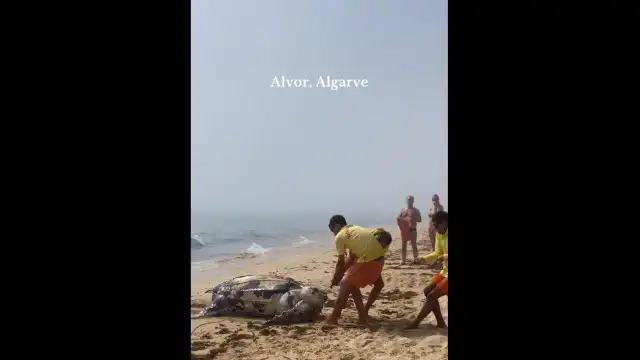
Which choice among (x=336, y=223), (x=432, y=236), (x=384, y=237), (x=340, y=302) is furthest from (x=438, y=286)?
(x=336, y=223)

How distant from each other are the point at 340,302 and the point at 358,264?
203 millimetres

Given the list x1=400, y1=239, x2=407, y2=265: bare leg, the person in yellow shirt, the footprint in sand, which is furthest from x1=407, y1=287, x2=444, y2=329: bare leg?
the footprint in sand

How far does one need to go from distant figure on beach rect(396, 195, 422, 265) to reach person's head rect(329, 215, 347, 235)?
263mm

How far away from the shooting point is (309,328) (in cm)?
239

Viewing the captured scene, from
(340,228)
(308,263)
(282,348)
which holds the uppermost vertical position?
(340,228)

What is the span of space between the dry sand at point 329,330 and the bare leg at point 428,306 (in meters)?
0.03

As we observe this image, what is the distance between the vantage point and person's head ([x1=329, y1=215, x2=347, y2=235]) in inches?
93.2

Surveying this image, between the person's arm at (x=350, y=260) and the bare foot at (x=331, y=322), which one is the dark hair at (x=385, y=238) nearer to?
the person's arm at (x=350, y=260)

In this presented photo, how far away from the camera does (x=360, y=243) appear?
243 centimetres
